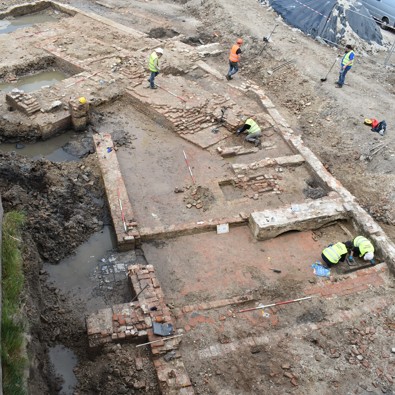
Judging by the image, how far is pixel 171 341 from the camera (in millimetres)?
6074

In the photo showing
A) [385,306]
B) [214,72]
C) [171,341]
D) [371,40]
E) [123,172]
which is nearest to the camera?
[171,341]

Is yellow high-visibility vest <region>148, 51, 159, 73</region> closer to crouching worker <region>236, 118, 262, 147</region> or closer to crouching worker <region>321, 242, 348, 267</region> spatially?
crouching worker <region>236, 118, 262, 147</region>

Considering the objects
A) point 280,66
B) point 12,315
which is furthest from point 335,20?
point 12,315

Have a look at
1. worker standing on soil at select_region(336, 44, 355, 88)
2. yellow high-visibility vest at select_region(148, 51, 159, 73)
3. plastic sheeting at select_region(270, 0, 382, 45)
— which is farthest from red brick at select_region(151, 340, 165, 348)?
plastic sheeting at select_region(270, 0, 382, 45)

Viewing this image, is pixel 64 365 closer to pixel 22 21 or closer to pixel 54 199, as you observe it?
pixel 54 199

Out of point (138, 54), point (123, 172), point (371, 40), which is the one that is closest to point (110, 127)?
point (123, 172)

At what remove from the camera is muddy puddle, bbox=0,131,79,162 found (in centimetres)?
1022

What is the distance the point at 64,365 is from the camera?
20.3 ft

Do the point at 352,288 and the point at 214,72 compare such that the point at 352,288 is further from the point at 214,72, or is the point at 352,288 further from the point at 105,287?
the point at 214,72

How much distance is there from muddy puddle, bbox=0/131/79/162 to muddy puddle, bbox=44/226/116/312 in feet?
9.85

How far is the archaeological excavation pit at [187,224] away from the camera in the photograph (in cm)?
A: 612

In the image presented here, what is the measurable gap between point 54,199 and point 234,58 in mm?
7705

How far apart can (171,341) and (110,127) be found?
6.88m

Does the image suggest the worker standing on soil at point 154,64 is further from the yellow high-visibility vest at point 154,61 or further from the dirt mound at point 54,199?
the dirt mound at point 54,199
